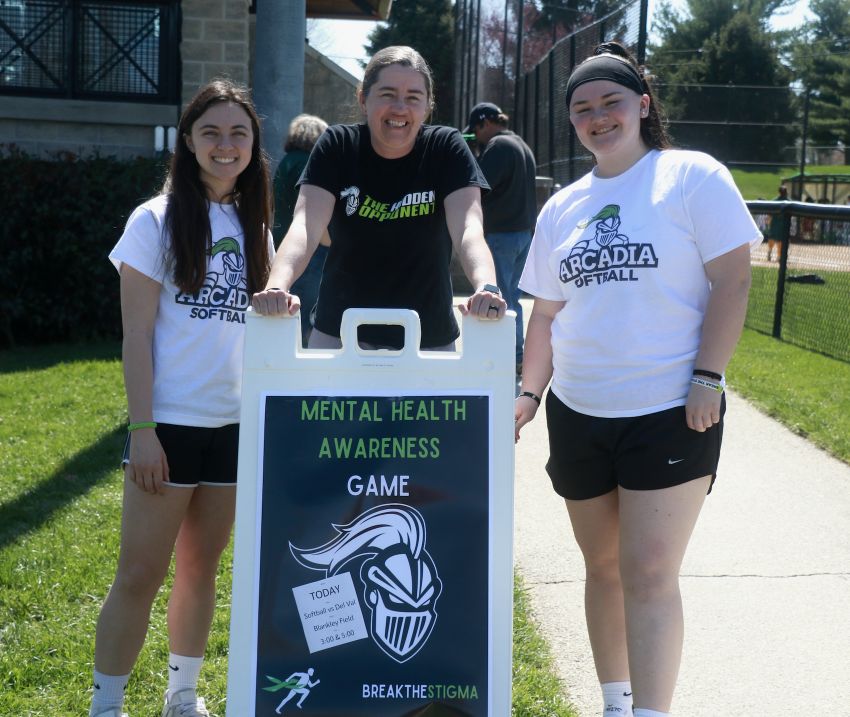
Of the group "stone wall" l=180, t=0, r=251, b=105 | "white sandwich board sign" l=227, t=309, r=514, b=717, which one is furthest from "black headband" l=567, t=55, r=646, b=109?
"stone wall" l=180, t=0, r=251, b=105

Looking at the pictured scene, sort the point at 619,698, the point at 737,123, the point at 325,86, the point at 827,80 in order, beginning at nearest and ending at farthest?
the point at 619,698
the point at 325,86
the point at 737,123
the point at 827,80

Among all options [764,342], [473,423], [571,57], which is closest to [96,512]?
[473,423]

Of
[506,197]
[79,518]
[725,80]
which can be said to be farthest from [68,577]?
[725,80]

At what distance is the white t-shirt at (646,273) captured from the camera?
261 cm

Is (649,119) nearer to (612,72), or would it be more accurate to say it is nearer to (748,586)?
(612,72)

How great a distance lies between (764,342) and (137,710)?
8.25 meters

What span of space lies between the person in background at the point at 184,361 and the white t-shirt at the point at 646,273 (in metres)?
0.92

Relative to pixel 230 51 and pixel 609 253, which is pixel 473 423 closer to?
pixel 609 253

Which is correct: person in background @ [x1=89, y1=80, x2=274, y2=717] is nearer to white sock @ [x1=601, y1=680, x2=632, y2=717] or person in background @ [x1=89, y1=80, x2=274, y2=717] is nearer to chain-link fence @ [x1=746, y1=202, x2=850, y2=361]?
white sock @ [x1=601, y1=680, x2=632, y2=717]

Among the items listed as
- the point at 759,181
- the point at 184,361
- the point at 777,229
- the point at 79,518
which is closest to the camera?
the point at 184,361

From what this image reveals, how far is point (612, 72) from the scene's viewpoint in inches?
107

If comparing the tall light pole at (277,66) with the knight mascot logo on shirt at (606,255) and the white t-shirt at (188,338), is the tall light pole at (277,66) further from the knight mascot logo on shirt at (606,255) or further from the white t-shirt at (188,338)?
the knight mascot logo on shirt at (606,255)

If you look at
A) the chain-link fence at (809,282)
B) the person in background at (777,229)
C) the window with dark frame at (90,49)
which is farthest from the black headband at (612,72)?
the window with dark frame at (90,49)

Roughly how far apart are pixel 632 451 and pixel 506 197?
16.5 feet
